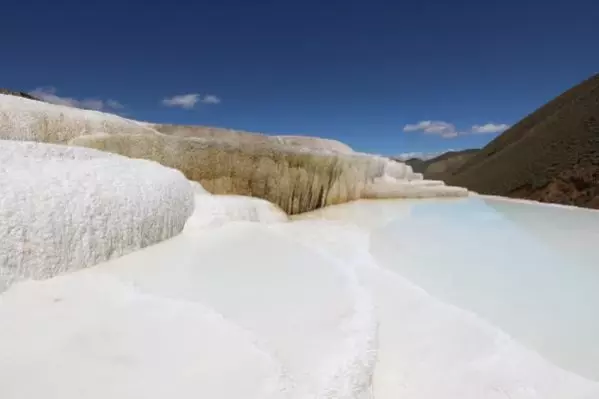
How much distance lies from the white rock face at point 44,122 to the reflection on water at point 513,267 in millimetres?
3674

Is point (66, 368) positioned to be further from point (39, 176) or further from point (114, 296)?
point (39, 176)

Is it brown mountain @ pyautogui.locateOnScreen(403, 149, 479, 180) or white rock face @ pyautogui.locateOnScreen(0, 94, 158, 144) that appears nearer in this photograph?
white rock face @ pyautogui.locateOnScreen(0, 94, 158, 144)

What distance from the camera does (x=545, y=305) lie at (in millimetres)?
2742

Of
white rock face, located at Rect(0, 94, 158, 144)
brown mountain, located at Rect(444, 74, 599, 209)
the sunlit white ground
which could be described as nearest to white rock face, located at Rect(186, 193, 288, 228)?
the sunlit white ground

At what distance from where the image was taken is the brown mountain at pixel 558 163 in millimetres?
16484

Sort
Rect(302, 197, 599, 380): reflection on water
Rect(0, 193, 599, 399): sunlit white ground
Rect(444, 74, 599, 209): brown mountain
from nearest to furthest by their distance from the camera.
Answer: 1. Rect(0, 193, 599, 399): sunlit white ground
2. Rect(302, 197, 599, 380): reflection on water
3. Rect(444, 74, 599, 209): brown mountain

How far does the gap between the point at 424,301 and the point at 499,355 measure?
653 mm

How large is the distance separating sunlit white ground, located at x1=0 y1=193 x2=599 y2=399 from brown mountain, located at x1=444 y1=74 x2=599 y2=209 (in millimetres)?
15364

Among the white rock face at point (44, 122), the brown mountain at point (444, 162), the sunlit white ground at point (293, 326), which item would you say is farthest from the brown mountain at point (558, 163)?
the brown mountain at point (444, 162)

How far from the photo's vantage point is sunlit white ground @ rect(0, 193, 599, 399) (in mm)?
1541

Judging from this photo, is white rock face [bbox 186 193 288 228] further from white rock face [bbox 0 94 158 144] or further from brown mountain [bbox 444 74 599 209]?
brown mountain [bbox 444 74 599 209]

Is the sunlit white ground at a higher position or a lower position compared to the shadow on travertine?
lower

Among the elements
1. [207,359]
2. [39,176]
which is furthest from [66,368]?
[39,176]

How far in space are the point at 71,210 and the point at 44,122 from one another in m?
3.68
